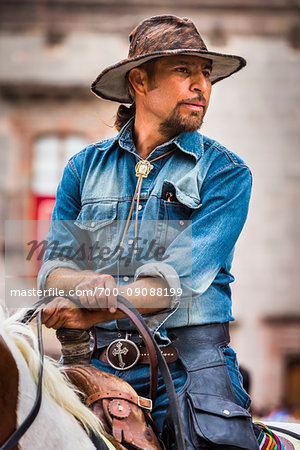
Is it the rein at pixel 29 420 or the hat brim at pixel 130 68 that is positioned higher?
the hat brim at pixel 130 68

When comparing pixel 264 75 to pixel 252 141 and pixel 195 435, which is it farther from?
pixel 195 435

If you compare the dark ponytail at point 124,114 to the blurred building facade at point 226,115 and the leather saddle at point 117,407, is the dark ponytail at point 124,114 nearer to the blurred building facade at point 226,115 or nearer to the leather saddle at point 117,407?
the leather saddle at point 117,407

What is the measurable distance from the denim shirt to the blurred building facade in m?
10.3

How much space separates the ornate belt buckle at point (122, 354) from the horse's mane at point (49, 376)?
0.31 metres

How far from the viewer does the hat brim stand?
7.30 ft

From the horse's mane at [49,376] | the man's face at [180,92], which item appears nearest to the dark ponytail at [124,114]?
the man's face at [180,92]

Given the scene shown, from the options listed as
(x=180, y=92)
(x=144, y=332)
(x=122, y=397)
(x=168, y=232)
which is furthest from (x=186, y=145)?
(x=122, y=397)

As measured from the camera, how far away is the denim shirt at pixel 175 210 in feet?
6.82

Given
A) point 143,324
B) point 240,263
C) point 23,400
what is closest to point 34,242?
point 143,324

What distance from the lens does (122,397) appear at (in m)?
1.91

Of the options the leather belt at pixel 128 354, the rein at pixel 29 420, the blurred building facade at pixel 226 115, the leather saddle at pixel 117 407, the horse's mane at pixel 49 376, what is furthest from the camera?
the blurred building facade at pixel 226 115

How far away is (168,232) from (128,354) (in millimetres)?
401

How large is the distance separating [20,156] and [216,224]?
39.3 ft

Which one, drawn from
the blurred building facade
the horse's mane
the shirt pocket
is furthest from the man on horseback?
the blurred building facade
